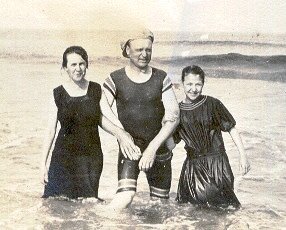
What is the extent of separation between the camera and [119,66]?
119 inches

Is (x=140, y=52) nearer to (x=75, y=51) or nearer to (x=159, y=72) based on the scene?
(x=159, y=72)

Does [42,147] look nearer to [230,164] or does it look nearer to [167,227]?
[167,227]

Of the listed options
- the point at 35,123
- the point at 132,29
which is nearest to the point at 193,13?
the point at 132,29

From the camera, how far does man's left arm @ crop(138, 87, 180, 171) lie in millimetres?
2965

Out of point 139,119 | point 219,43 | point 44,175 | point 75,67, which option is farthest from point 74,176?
point 219,43

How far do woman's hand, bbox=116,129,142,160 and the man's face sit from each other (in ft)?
1.22

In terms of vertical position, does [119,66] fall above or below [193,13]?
below

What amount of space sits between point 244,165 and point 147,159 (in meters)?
0.52

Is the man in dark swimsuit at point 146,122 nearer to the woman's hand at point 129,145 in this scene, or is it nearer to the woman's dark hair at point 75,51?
the woman's hand at point 129,145

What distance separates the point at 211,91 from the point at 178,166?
0.44 meters

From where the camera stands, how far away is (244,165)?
9.86 feet

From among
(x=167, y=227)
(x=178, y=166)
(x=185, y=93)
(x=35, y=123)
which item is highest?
(x=185, y=93)

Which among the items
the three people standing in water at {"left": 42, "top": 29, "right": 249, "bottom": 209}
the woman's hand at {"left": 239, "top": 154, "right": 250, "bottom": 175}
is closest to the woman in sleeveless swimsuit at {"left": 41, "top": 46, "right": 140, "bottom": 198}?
the three people standing in water at {"left": 42, "top": 29, "right": 249, "bottom": 209}

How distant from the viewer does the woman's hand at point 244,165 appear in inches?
118
